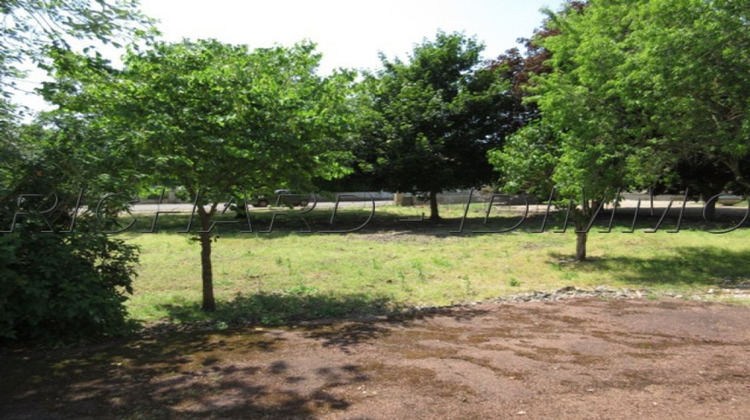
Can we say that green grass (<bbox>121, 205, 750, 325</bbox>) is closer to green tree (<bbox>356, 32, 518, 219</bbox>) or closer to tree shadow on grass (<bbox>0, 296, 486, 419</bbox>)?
tree shadow on grass (<bbox>0, 296, 486, 419</bbox>)

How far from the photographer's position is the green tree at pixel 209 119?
7.11m

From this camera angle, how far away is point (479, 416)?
3.95 meters

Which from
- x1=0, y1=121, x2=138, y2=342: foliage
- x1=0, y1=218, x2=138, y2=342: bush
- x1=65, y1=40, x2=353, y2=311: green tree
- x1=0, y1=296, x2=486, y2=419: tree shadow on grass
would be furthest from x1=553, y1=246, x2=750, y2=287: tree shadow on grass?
x1=0, y1=121, x2=138, y2=342: foliage

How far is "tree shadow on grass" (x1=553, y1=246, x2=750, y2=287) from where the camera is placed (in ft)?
35.5

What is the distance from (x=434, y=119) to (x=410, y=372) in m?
17.1

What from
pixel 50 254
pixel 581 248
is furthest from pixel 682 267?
pixel 50 254

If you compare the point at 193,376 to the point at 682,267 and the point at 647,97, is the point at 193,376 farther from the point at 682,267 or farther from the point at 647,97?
the point at 682,267

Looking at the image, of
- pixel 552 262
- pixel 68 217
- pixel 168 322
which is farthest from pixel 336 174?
pixel 552 262

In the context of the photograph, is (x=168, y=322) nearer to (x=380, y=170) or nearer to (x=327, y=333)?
(x=327, y=333)

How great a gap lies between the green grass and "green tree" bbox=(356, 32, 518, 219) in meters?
3.32

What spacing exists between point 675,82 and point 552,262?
16.9 ft

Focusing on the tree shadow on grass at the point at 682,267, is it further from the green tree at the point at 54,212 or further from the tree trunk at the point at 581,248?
the green tree at the point at 54,212

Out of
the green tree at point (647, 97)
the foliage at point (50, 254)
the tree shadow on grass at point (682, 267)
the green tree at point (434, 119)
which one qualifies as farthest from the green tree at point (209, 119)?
the green tree at point (434, 119)

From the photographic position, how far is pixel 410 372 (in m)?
5.05
